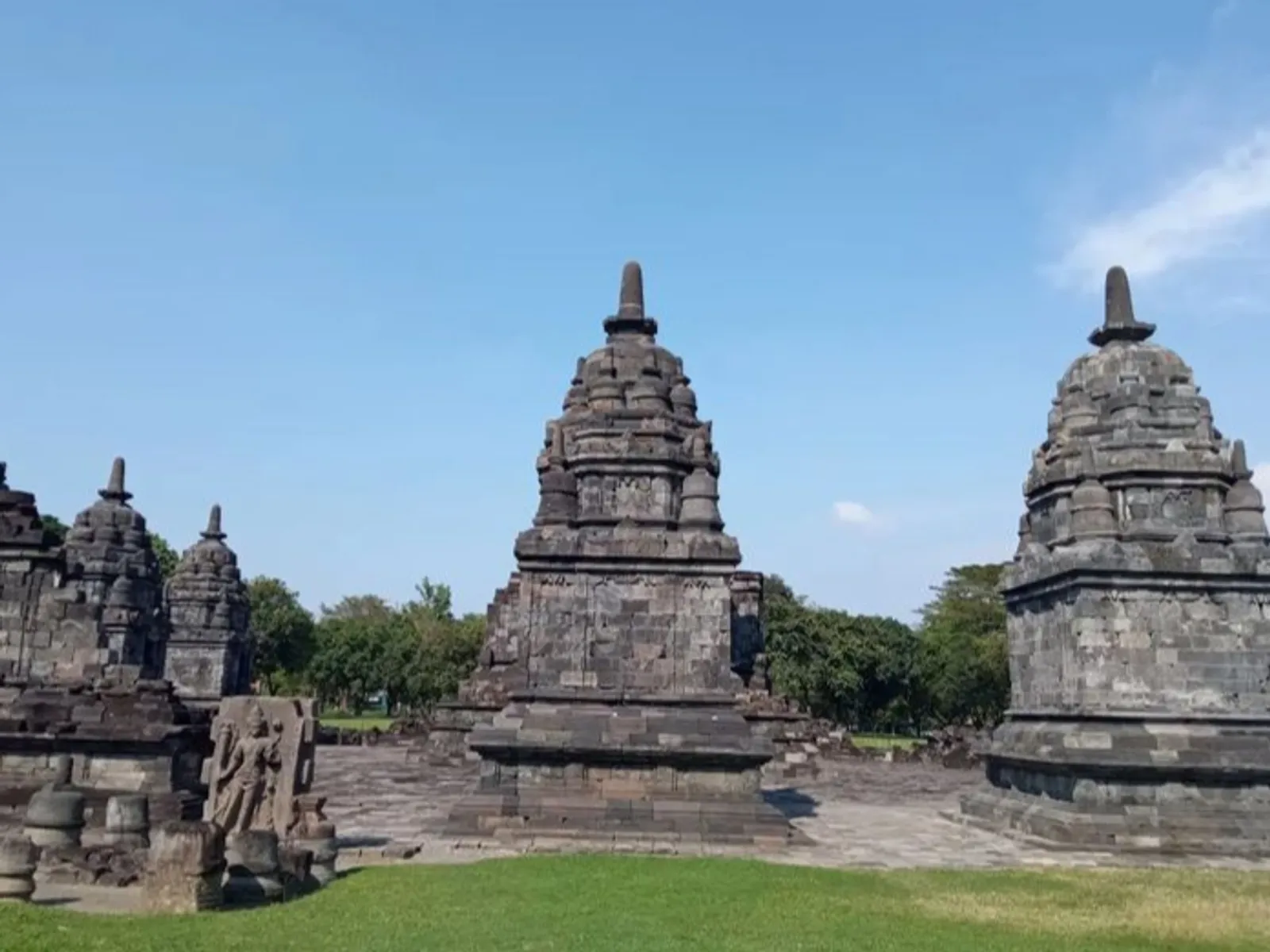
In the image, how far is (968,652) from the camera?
2160 inches

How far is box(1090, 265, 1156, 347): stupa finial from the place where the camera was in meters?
18.8

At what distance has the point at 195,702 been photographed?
34438mm

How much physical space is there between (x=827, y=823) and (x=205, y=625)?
2760 centimetres

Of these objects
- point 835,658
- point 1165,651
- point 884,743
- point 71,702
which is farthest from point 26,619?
point 835,658

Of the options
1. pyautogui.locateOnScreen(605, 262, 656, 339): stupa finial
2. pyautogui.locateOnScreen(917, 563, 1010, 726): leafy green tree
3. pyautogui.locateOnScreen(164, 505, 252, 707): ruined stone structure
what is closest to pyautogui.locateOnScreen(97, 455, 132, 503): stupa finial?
pyautogui.locateOnScreen(164, 505, 252, 707): ruined stone structure

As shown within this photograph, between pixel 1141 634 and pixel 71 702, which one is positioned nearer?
pixel 71 702

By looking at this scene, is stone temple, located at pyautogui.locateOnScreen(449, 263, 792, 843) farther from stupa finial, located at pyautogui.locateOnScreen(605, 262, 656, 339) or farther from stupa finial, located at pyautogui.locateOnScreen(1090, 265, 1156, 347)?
stupa finial, located at pyautogui.locateOnScreen(1090, 265, 1156, 347)

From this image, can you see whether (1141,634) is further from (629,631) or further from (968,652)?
(968,652)

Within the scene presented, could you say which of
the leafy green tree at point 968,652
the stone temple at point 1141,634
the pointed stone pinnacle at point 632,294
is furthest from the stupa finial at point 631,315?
the leafy green tree at point 968,652

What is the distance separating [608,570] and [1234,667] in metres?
9.49

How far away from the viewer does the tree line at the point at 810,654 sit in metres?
56.4

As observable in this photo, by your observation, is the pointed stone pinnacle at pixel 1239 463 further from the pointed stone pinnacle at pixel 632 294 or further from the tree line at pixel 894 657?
the tree line at pixel 894 657

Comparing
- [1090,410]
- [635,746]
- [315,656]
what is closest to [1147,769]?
[1090,410]

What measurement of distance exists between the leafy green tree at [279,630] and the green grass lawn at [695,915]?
187ft
